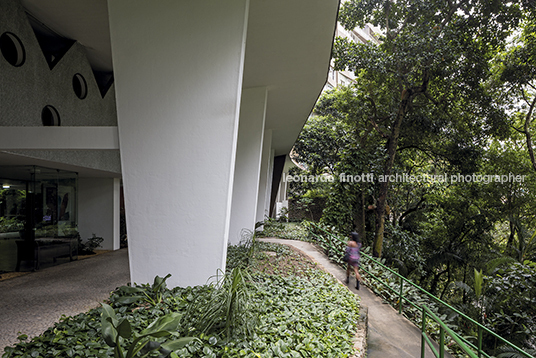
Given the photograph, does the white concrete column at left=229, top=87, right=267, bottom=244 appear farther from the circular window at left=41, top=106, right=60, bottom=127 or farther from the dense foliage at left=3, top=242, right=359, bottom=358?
the dense foliage at left=3, top=242, right=359, bottom=358

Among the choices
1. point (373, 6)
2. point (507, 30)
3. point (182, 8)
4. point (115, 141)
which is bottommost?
point (115, 141)

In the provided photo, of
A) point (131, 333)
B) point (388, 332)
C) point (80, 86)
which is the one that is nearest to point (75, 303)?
point (131, 333)

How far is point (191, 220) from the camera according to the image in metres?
4.72

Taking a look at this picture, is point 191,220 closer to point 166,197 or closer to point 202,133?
point 166,197

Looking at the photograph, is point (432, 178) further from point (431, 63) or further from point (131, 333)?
point (131, 333)

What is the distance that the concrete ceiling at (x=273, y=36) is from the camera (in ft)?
18.8

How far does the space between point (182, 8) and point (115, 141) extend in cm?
215

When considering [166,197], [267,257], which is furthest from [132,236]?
[267,257]

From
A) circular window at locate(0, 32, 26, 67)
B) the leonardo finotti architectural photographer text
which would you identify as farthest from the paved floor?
the leonardo finotti architectural photographer text

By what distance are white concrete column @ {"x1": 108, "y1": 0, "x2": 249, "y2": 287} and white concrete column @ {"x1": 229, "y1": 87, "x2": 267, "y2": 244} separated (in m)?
4.95

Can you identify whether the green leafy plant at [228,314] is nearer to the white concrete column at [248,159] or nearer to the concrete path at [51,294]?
the concrete path at [51,294]

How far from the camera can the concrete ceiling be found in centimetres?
574

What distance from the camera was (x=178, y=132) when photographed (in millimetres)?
4699

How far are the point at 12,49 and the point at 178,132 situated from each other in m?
4.53
